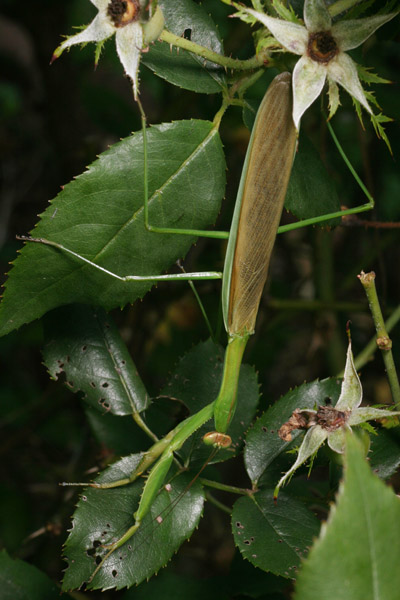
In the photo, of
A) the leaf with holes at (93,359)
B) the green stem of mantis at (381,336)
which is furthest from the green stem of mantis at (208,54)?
the leaf with holes at (93,359)

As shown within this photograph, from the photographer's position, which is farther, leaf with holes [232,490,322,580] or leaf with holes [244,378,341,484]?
leaf with holes [244,378,341,484]

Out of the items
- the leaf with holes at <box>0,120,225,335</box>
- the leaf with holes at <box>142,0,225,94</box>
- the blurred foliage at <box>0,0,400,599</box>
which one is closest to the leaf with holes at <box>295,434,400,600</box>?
the leaf with holes at <box>0,120,225,335</box>

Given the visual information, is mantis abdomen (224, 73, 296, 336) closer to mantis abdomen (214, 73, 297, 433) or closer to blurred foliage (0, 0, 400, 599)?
mantis abdomen (214, 73, 297, 433)

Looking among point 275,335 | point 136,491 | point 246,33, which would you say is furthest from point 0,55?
point 136,491

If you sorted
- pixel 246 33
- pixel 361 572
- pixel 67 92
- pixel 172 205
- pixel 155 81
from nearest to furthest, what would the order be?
pixel 361 572, pixel 172 205, pixel 246 33, pixel 67 92, pixel 155 81

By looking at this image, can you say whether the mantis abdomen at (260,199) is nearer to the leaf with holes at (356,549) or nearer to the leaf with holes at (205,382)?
the leaf with holes at (205,382)

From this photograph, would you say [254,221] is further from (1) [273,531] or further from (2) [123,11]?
(1) [273,531]

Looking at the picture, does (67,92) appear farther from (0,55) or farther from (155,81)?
(0,55)

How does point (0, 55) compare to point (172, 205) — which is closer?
point (172, 205)
